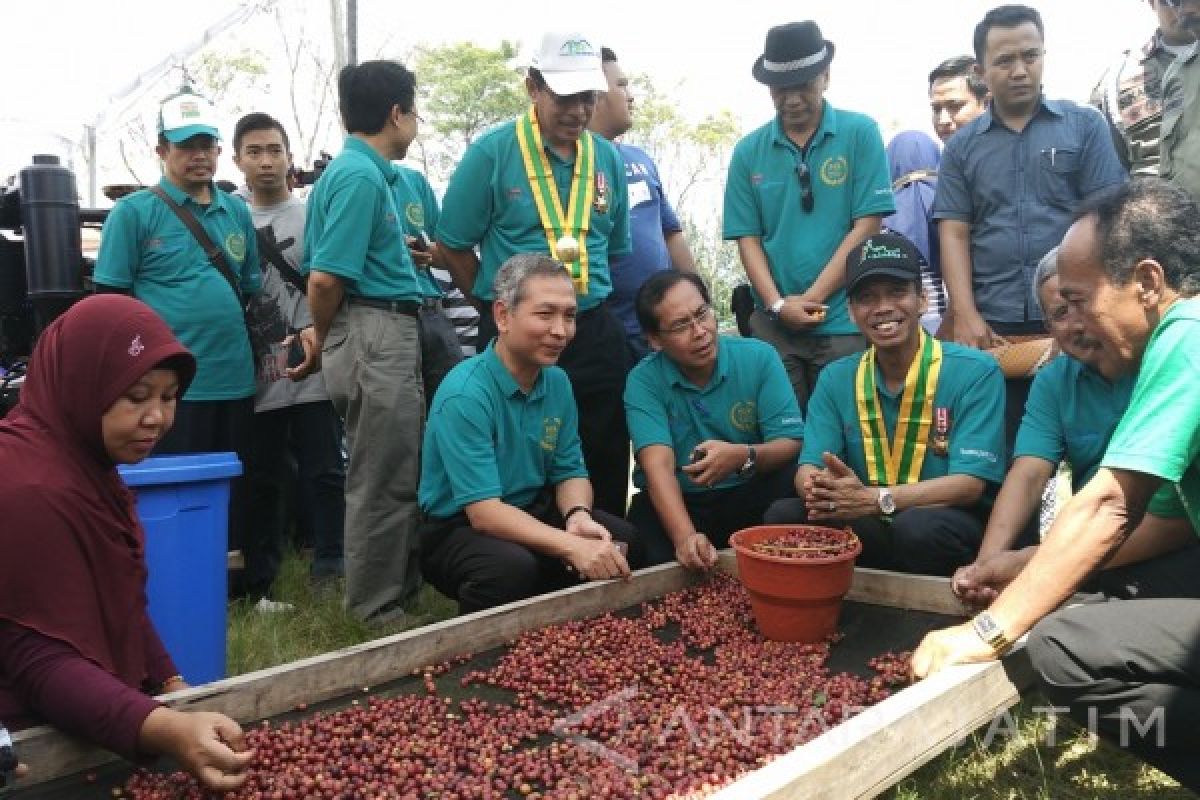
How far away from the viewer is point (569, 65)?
397 cm

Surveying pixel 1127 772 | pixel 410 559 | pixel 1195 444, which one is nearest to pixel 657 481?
pixel 410 559

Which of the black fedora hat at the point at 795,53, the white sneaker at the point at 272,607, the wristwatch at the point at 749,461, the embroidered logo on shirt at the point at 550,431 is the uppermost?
the black fedora hat at the point at 795,53

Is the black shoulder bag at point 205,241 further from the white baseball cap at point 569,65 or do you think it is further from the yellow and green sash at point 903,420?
the yellow and green sash at point 903,420

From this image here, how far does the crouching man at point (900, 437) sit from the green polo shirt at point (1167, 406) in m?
1.36

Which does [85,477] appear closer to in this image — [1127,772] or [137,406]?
[137,406]

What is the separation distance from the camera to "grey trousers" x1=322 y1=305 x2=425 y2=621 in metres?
4.05

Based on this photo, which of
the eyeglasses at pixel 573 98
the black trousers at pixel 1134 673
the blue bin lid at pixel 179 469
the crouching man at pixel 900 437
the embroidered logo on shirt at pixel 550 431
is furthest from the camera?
the eyeglasses at pixel 573 98

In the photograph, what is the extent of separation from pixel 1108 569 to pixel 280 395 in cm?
352

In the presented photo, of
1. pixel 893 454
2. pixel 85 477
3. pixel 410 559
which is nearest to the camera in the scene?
pixel 85 477

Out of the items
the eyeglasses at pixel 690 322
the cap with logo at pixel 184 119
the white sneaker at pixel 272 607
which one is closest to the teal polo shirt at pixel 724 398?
the eyeglasses at pixel 690 322

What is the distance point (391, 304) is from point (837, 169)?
207 centimetres

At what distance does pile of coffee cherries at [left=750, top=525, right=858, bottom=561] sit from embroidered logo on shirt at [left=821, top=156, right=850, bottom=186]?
1798 millimetres

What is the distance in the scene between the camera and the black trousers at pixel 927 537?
3.46 meters

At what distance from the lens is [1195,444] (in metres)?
2.11
